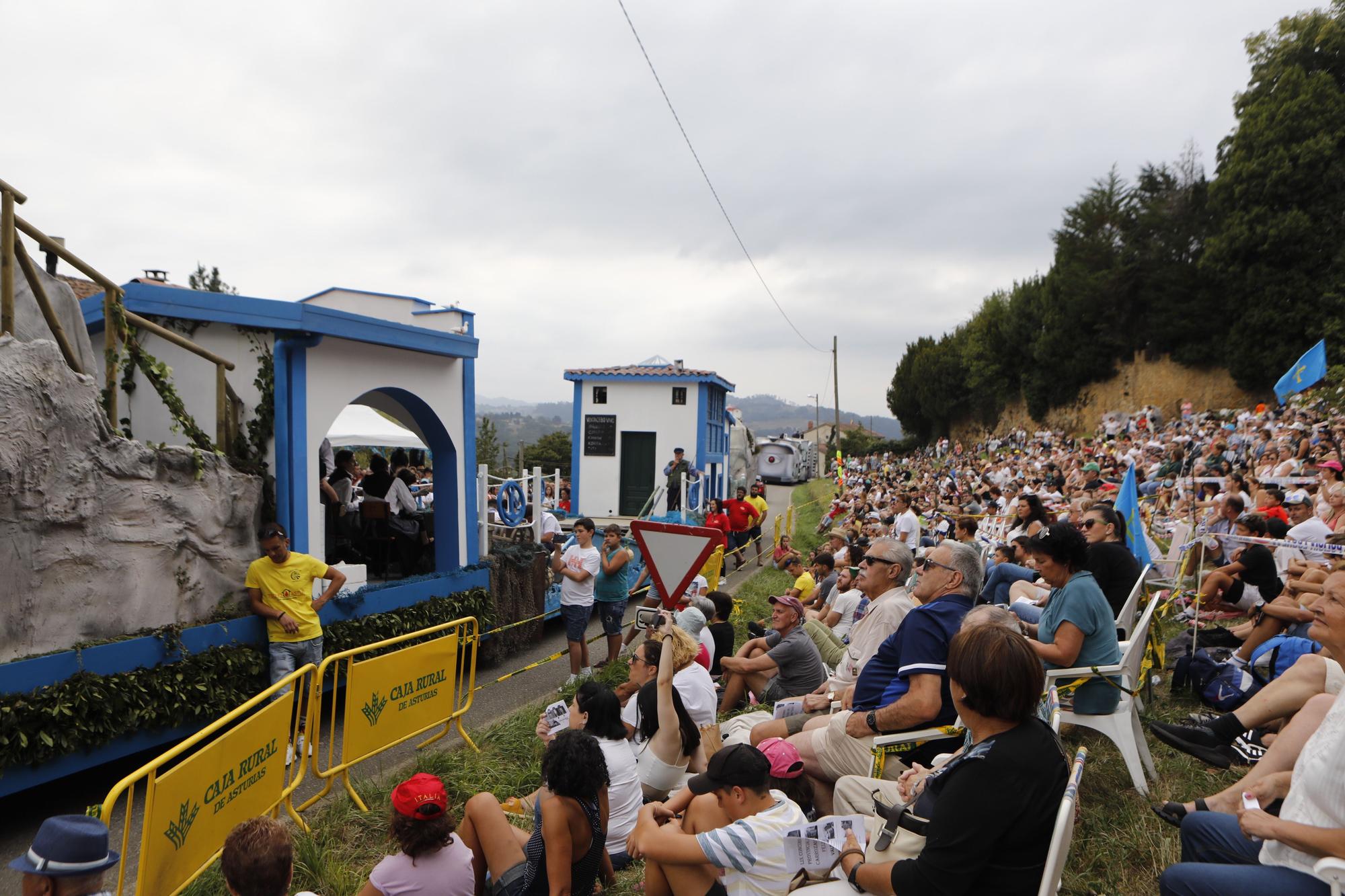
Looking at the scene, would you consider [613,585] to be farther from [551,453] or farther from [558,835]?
[551,453]

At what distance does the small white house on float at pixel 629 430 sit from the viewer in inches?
765

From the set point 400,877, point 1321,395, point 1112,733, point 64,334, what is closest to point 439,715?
point 400,877

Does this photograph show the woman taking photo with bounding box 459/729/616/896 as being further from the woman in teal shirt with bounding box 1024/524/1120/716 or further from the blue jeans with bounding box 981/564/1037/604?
the blue jeans with bounding box 981/564/1037/604

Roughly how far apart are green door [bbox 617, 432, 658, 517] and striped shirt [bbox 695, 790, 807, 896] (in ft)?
52.4

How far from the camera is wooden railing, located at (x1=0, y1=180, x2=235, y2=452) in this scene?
544cm

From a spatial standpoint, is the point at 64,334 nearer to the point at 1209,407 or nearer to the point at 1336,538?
the point at 1336,538


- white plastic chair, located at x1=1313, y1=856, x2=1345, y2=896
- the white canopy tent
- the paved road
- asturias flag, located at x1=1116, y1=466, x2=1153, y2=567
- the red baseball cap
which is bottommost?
the paved road

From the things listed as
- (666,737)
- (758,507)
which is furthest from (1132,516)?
(758,507)

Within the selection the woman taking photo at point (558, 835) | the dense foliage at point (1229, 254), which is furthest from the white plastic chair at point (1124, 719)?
the dense foliage at point (1229, 254)

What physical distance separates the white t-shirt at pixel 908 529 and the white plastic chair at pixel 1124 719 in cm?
740

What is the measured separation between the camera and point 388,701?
563 centimetres

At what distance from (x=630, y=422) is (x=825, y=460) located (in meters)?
54.7

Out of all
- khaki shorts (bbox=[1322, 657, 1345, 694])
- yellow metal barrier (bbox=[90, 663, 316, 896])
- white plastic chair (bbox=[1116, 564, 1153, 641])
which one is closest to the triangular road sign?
yellow metal barrier (bbox=[90, 663, 316, 896])

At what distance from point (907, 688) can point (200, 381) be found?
21.9 ft
